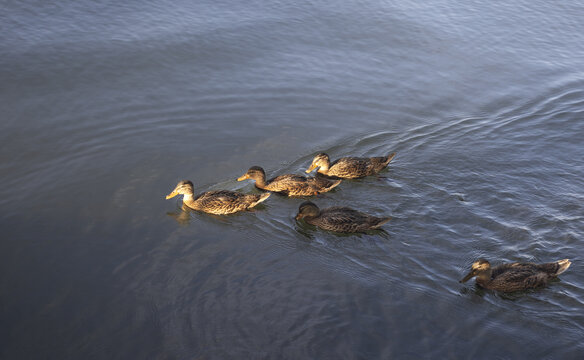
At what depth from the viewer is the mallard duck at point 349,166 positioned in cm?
1038

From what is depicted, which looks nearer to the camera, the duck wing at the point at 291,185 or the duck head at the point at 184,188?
the duck head at the point at 184,188

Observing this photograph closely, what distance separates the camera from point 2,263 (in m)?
7.71

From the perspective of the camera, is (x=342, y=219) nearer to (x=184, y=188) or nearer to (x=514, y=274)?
(x=514, y=274)

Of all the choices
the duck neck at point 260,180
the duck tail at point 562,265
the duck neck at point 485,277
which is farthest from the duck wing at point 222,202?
the duck tail at point 562,265

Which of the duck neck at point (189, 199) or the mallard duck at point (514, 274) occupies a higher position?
the duck neck at point (189, 199)

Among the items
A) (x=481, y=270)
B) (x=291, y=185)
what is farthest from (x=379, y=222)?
(x=291, y=185)

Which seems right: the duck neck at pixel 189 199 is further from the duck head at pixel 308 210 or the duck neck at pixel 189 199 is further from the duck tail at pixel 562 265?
the duck tail at pixel 562 265

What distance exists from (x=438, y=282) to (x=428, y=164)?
3.71 metres

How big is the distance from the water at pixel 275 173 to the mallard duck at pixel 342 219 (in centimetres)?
19

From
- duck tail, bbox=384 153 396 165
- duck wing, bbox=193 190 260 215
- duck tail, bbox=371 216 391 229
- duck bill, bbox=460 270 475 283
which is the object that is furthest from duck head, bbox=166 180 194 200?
duck bill, bbox=460 270 475 283

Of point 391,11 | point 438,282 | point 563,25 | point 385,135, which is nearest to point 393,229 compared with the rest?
point 438,282

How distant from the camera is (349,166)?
10.4 m

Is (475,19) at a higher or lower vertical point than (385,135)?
higher

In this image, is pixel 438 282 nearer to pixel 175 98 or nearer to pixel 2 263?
pixel 2 263
